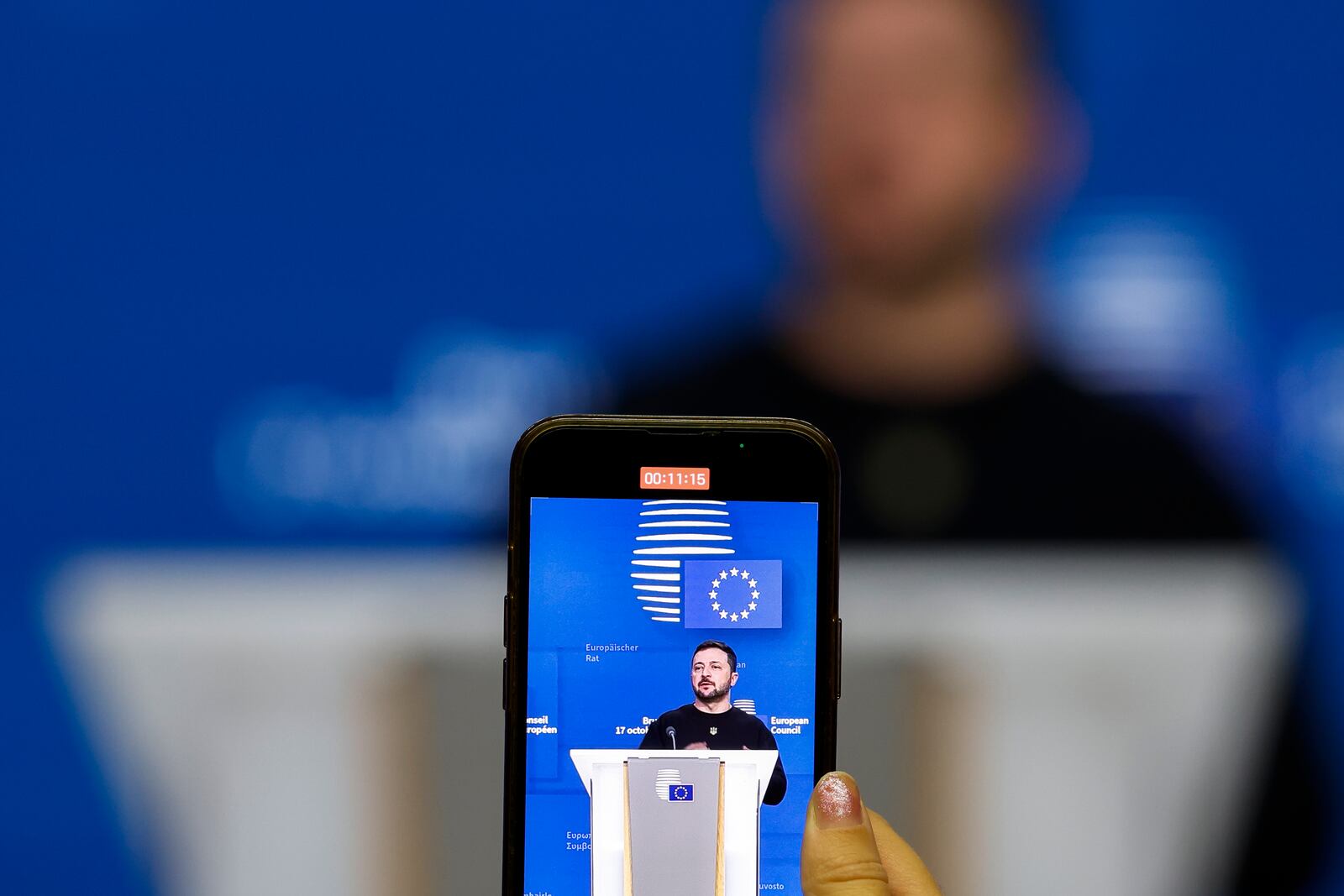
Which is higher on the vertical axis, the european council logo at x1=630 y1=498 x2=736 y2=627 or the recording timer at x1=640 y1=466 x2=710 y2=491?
the recording timer at x1=640 y1=466 x2=710 y2=491

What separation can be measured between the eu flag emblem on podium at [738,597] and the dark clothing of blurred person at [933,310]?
243mm

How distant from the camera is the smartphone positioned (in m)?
0.49

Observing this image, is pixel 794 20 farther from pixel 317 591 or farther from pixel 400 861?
pixel 400 861

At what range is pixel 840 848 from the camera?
46 centimetres

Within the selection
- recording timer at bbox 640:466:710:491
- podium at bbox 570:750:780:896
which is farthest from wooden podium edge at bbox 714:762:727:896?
recording timer at bbox 640:466:710:491

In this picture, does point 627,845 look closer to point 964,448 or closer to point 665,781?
point 665,781

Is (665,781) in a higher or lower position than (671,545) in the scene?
lower

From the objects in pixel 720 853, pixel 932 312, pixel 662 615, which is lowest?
pixel 720 853

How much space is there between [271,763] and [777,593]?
422 mm

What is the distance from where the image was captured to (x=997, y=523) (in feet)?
2.39

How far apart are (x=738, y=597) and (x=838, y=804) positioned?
99mm

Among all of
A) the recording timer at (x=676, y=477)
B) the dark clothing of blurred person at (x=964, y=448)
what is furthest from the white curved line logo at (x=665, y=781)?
the dark clothing of blurred person at (x=964, y=448)

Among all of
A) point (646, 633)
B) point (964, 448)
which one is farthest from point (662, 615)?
point (964, 448)

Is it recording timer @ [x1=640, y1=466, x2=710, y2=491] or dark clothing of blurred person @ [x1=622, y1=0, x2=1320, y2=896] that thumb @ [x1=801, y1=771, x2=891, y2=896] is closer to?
recording timer @ [x1=640, y1=466, x2=710, y2=491]
